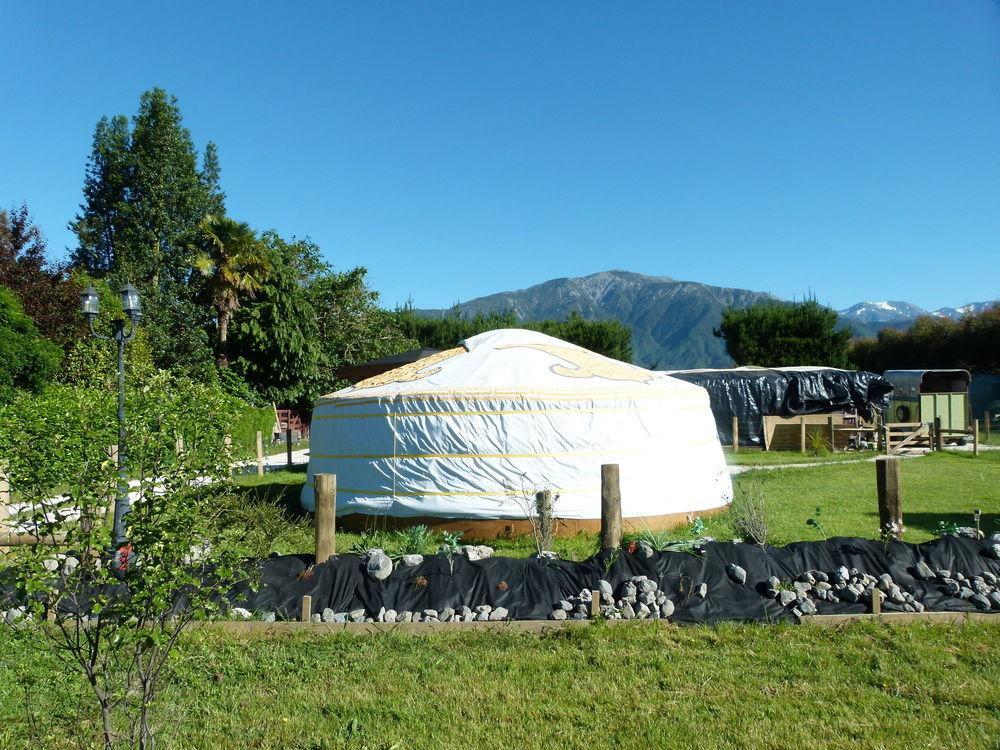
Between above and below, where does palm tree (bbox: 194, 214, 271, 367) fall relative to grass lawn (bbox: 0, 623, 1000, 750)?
above

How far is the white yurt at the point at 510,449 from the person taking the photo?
825 centimetres

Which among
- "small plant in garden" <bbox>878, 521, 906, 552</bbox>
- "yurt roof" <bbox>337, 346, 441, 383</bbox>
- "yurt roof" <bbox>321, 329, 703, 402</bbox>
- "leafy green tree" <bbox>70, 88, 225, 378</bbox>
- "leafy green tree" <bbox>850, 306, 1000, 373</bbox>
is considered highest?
"leafy green tree" <bbox>70, 88, 225, 378</bbox>

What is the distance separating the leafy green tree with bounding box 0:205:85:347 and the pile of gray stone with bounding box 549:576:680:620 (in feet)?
52.2

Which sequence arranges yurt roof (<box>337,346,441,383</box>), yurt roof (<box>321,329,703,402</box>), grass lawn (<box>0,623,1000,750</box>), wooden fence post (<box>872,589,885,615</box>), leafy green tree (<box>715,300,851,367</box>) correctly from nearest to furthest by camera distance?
grass lawn (<box>0,623,1000,750</box>), wooden fence post (<box>872,589,885,615</box>), yurt roof (<box>321,329,703,402</box>), yurt roof (<box>337,346,441,383</box>), leafy green tree (<box>715,300,851,367</box>)

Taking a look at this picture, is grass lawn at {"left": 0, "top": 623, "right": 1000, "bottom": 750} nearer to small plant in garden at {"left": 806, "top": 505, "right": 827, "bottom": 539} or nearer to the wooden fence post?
the wooden fence post

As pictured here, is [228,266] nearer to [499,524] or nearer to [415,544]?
[499,524]

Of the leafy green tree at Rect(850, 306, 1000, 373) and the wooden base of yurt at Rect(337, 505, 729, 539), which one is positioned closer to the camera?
the wooden base of yurt at Rect(337, 505, 729, 539)

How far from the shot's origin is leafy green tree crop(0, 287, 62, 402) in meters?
13.6

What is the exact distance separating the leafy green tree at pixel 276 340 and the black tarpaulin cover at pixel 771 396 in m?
11.0

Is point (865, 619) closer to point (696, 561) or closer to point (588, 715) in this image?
point (696, 561)

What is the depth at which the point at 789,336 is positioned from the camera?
117 feet

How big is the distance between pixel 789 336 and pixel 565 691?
3490 cm

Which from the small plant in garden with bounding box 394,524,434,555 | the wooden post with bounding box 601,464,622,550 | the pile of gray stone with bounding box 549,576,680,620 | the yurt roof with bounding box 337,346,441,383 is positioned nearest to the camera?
the pile of gray stone with bounding box 549,576,680,620

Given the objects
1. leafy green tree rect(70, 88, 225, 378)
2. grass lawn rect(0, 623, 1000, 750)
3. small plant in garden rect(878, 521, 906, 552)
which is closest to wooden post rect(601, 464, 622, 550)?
grass lawn rect(0, 623, 1000, 750)
